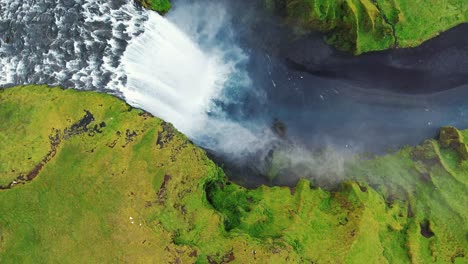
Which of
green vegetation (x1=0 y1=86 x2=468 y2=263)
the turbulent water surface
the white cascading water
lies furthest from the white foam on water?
green vegetation (x1=0 y1=86 x2=468 y2=263)

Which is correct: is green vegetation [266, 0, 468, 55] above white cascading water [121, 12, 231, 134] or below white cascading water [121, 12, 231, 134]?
above

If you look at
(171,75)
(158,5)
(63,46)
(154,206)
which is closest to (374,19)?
(171,75)

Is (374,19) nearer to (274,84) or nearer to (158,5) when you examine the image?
(274,84)

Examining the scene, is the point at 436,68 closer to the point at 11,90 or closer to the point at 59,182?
the point at 59,182

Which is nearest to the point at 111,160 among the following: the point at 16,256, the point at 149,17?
the point at 16,256

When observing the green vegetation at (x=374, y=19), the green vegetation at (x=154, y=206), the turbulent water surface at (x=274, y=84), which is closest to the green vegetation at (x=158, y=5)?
the turbulent water surface at (x=274, y=84)

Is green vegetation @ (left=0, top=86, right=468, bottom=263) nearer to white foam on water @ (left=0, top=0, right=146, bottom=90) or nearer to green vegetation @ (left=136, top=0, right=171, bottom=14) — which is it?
white foam on water @ (left=0, top=0, right=146, bottom=90)
